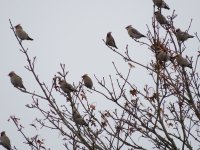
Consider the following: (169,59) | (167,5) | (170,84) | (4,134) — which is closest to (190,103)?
(170,84)

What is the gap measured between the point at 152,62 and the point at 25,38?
4699mm

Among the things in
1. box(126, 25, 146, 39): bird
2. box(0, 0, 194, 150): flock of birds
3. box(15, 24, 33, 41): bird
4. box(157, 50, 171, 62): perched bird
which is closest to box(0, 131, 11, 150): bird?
box(0, 0, 194, 150): flock of birds

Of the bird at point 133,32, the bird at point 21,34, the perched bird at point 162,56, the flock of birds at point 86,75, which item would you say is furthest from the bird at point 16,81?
the perched bird at point 162,56

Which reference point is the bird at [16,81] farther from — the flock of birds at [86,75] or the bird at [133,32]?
the bird at [133,32]

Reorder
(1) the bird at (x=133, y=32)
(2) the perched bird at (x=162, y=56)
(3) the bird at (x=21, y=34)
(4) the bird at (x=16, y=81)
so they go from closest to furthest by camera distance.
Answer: (2) the perched bird at (x=162, y=56) < (4) the bird at (x=16, y=81) < (1) the bird at (x=133, y=32) < (3) the bird at (x=21, y=34)

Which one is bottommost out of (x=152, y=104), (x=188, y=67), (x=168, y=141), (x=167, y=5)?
(x=168, y=141)

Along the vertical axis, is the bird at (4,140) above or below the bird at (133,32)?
below

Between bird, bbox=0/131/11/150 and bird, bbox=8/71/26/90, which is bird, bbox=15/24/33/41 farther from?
bird, bbox=0/131/11/150

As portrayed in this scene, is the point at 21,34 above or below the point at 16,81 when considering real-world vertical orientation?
above

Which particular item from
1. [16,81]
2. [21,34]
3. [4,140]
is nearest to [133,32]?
[21,34]

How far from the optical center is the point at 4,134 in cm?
836

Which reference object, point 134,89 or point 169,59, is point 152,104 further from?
point 169,59

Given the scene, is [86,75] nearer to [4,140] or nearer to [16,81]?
[16,81]

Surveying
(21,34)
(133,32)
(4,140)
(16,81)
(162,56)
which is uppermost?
(133,32)
